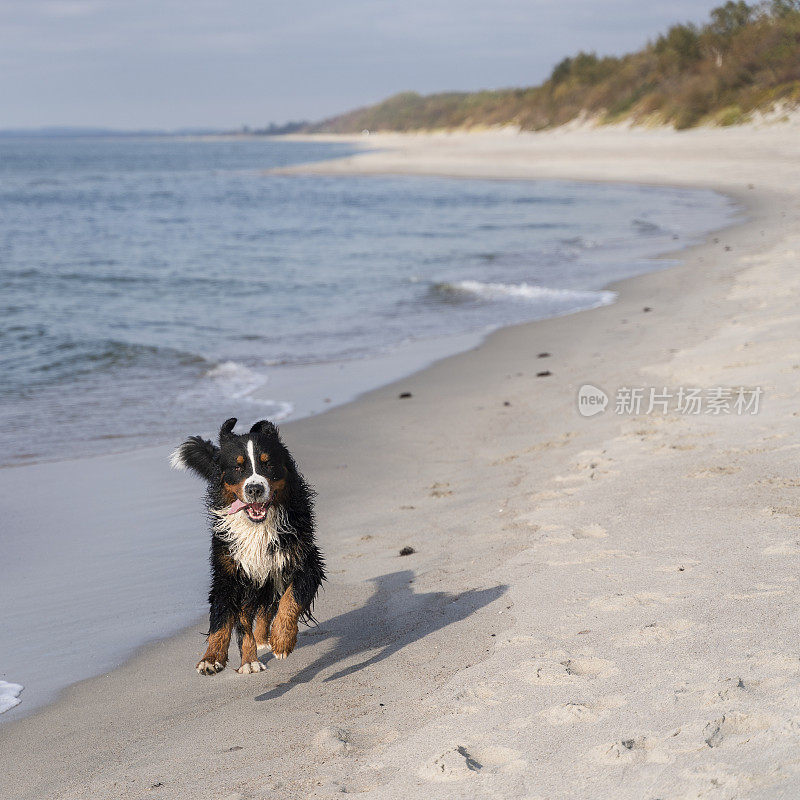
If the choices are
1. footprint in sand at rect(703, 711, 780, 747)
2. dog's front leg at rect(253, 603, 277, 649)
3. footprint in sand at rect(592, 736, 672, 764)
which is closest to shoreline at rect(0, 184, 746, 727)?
dog's front leg at rect(253, 603, 277, 649)

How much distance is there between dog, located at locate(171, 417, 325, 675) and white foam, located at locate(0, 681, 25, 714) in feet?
2.75

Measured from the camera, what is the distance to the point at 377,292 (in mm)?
17000

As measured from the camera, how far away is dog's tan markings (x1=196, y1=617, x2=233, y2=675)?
3.73 metres

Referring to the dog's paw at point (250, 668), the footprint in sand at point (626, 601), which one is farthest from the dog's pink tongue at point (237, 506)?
the footprint in sand at point (626, 601)

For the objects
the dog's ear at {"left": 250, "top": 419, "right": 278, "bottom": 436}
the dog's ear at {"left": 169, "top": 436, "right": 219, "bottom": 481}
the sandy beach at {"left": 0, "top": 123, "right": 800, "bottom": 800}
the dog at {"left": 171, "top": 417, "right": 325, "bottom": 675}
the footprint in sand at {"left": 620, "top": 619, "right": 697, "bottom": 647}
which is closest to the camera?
the sandy beach at {"left": 0, "top": 123, "right": 800, "bottom": 800}

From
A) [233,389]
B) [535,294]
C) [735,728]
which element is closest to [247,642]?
[735,728]

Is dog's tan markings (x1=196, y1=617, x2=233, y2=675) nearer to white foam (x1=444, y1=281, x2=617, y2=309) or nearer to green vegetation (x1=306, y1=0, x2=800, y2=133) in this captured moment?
white foam (x1=444, y1=281, x2=617, y2=309)

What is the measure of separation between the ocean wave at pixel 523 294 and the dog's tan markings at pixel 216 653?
10374 millimetres

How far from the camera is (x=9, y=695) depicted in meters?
3.80

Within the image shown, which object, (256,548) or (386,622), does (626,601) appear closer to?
(386,622)

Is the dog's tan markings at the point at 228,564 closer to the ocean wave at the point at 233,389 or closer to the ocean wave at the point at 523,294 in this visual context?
the ocean wave at the point at 233,389

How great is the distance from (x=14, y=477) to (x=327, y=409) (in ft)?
9.44

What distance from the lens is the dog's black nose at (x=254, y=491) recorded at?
3727mm

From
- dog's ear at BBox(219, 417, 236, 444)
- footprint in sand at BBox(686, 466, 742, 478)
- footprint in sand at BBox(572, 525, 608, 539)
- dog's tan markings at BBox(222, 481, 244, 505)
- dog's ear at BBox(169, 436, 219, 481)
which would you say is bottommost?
footprint in sand at BBox(572, 525, 608, 539)
